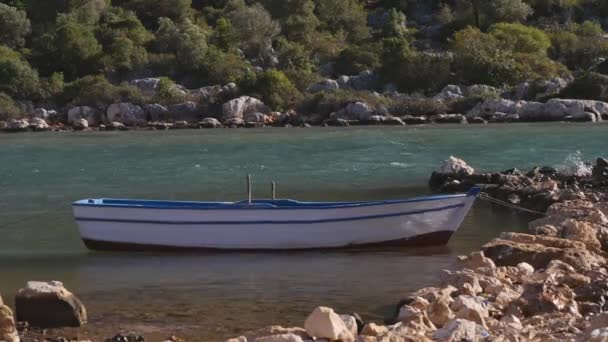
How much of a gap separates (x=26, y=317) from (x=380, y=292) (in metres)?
4.77

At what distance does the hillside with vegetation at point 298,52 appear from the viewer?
6950cm

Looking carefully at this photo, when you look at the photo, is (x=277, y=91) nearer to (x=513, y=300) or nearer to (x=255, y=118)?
(x=255, y=118)

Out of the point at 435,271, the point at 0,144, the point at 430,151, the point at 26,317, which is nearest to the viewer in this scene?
the point at 26,317

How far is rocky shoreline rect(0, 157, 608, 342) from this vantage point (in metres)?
10.3

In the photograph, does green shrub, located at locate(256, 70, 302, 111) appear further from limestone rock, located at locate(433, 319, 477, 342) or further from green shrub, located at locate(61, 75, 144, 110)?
limestone rock, located at locate(433, 319, 477, 342)

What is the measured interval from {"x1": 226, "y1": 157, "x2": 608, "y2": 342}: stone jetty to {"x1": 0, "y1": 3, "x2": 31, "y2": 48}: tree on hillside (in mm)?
74077

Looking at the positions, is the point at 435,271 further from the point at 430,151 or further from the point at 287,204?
the point at 430,151

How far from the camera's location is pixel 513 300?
11734 mm

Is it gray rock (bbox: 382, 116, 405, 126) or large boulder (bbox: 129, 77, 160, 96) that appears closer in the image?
gray rock (bbox: 382, 116, 405, 126)

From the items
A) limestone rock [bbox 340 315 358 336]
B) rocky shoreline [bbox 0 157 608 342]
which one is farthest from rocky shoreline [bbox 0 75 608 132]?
limestone rock [bbox 340 315 358 336]

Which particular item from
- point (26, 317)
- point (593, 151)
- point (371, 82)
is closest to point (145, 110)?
point (371, 82)

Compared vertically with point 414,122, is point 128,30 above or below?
above

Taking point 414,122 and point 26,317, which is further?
point 414,122

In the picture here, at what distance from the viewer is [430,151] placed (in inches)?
1661
